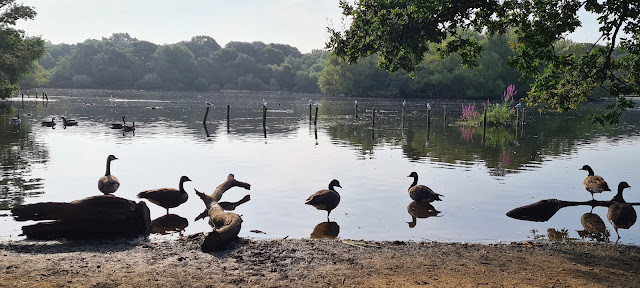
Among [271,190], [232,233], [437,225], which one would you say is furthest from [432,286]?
[271,190]

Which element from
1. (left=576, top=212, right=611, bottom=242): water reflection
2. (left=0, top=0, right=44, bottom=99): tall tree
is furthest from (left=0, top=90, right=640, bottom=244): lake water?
(left=0, top=0, right=44, bottom=99): tall tree

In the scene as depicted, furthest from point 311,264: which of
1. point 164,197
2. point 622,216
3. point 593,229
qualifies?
point 622,216

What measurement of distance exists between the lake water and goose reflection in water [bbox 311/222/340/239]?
0.23 m

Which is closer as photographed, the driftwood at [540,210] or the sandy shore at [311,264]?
the sandy shore at [311,264]

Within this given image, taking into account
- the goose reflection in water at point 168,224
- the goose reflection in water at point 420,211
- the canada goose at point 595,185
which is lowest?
the goose reflection in water at point 168,224

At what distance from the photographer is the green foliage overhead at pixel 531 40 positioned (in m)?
11.4

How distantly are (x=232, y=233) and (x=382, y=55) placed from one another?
7.47 metres

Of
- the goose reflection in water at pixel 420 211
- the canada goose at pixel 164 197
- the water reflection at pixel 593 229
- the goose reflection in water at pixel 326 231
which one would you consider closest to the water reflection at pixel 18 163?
the canada goose at pixel 164 197

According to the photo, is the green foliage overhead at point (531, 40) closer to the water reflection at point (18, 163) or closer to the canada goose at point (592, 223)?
the canada goose at point (592, 223)

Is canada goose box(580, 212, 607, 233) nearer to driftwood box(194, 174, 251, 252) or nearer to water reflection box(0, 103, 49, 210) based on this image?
driftwood box(194, 174, 251, 252)

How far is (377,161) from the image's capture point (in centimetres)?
2598

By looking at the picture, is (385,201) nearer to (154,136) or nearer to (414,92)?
(154,136)

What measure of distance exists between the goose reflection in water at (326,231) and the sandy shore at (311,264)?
1.50 m

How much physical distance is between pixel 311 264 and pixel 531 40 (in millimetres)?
7119
